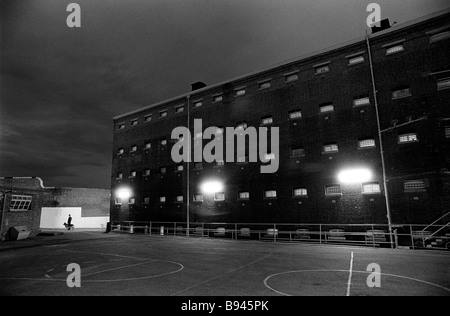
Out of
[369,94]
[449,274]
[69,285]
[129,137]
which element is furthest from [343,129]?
[129,137]

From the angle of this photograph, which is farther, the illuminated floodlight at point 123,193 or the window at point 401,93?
the illuminated floodlight at point 123,193

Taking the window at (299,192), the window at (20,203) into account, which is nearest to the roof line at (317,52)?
the window at (299,192)

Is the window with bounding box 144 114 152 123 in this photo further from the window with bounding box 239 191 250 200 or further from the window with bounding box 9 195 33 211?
the window with bounding box 239 191 250 200

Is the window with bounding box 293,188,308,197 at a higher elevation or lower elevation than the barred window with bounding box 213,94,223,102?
lower

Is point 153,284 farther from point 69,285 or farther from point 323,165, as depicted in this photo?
point 323,165

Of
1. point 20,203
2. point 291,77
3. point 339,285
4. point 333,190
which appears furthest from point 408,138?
point 20,203

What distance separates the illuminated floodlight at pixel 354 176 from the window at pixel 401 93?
5482 mm

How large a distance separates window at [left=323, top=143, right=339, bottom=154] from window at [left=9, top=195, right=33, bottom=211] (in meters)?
25.7

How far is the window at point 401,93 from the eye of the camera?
18.4 meters

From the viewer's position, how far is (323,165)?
67.7ft

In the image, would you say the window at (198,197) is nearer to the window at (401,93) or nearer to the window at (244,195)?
the window at (244,195)

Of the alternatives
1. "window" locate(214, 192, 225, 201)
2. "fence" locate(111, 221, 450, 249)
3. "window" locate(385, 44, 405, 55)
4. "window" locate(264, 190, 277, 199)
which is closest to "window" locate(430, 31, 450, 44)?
"window" locate(385, 44, 405, 55)

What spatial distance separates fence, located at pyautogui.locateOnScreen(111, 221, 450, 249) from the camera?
15.6m
